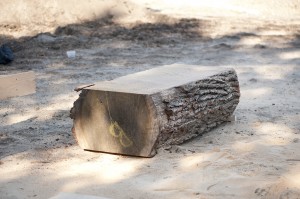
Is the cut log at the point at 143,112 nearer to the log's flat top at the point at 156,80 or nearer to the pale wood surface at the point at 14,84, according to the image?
the log's flat top at the point at 156,80

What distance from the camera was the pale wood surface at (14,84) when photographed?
4.26 meters

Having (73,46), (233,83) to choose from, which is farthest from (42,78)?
(233,83)

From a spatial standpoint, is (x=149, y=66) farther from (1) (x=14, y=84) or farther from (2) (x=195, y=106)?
(1) (x=14, y=84)

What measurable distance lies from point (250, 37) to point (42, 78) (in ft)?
16.3

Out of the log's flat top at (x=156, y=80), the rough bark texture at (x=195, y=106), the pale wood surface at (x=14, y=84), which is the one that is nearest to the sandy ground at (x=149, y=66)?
the rough bark texture at (x=195, y=106)

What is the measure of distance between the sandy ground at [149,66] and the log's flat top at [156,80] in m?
0.58

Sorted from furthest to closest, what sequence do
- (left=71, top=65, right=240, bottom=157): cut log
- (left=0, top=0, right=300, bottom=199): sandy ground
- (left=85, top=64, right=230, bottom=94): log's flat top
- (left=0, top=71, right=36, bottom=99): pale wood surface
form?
1. (left=85, top=64, right=230, bottom=94): log's flat top
2. (left=71, top=65, right=240, bottom=157): cut log
3. (left=0, top=0, right=300, bottom=199): sandy ground
4. (left=0, top=71, right=36, bottom=99): pale wood surface

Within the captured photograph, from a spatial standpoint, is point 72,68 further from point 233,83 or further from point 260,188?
point 260,188

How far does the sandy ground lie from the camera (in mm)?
4609

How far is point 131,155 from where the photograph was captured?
5.24m

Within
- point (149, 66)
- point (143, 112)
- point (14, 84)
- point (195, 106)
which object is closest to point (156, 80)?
point (195, 106)

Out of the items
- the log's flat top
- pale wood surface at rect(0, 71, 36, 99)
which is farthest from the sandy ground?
pale wood surface at rect(0, 71, 36, 99)

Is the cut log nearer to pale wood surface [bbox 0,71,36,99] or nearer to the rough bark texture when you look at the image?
the rough bark texture

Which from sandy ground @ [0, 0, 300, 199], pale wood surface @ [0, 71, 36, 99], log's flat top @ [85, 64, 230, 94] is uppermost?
pale wood surface @ [0, 71, 36, 99]
